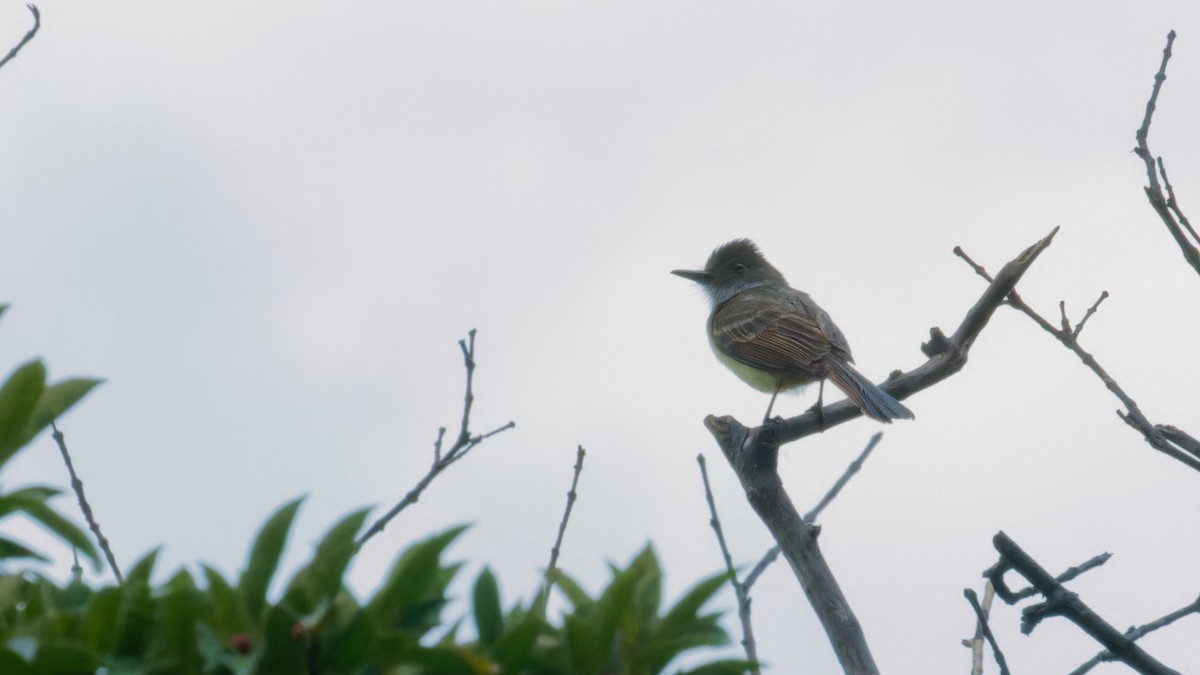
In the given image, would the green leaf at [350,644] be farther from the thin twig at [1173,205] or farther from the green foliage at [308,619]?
the thin twig at [1173,205]

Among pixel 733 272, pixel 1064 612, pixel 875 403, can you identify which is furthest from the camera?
pixel 733 272

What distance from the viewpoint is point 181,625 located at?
5.68 ft

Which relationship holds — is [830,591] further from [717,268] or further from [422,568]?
[717,268]

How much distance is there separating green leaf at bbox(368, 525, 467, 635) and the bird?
526cm

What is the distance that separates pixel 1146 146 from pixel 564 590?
277 cm

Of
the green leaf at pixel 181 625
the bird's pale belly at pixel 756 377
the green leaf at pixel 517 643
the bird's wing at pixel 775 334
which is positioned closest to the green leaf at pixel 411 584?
the green leaf at pixel 517 643

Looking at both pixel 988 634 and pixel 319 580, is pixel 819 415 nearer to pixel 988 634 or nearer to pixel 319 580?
pixel 988 634

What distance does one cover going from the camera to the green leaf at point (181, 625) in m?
1.72

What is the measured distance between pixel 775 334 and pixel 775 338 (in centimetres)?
8

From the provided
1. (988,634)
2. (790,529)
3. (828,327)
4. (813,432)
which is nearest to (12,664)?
(988,634)

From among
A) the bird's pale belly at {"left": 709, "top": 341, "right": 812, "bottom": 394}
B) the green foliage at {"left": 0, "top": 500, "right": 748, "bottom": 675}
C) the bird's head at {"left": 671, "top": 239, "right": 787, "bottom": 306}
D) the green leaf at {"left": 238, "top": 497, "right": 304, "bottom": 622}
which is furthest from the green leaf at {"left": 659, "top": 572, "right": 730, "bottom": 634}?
the bird's head at {"left": 671, "top": 239, "right": 787, "bottom": 306}

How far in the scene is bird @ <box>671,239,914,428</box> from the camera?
8516mm

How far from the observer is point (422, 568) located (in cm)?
185

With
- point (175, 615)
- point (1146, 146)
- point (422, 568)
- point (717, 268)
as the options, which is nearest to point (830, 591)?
point (1146, 146)
